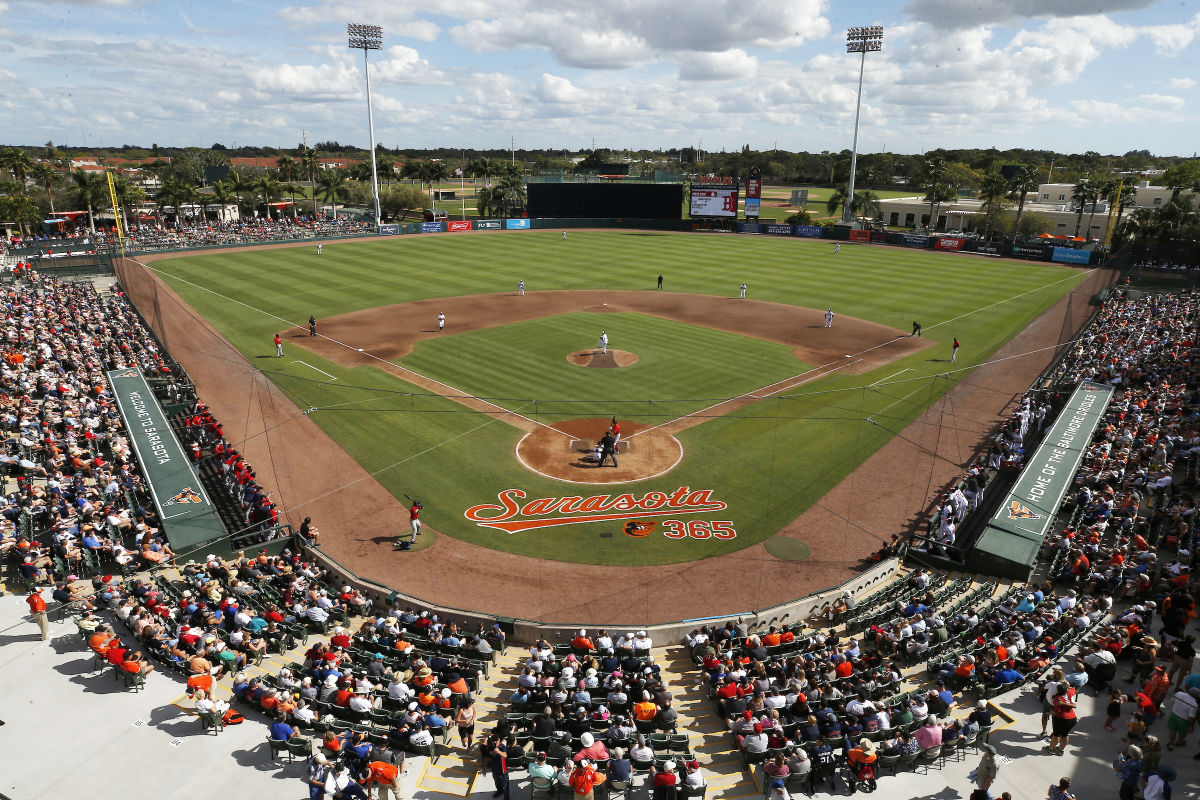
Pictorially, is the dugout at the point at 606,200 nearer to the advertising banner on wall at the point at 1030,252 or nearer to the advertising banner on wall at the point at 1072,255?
the advertising banner on wall at the point at 1030,252

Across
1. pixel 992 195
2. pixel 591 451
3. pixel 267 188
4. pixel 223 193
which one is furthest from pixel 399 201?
pixel 591 451

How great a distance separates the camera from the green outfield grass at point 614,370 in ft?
87.8

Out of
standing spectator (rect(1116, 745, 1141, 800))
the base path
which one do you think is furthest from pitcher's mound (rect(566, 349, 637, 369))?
standing spectator (rect(1116, 745, 1141, 800))

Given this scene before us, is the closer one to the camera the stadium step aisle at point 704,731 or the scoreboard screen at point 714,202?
the stadium step aisle at point 704,731

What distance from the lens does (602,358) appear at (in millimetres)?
41875

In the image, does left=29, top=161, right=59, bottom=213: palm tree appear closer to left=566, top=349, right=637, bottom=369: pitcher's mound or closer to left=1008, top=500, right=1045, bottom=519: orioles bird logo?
left=566, top=349, right=637, bottom=369: pitcher's mound

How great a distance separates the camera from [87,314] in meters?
44.5

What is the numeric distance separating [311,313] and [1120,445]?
165 feet

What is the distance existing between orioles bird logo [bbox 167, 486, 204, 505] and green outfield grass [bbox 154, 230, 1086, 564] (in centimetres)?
640

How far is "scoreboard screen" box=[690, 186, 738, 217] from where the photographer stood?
108 metres

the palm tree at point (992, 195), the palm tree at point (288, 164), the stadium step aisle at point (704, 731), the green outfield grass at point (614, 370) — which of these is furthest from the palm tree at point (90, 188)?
the palm tree at point (992, 195)

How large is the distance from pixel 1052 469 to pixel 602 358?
77.6ft

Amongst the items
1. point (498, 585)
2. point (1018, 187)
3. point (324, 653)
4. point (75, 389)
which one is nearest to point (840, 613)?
point (498, 585)

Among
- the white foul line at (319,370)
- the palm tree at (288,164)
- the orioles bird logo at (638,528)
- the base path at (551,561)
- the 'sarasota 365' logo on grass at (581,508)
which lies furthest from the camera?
the palm tree at (288,164)
